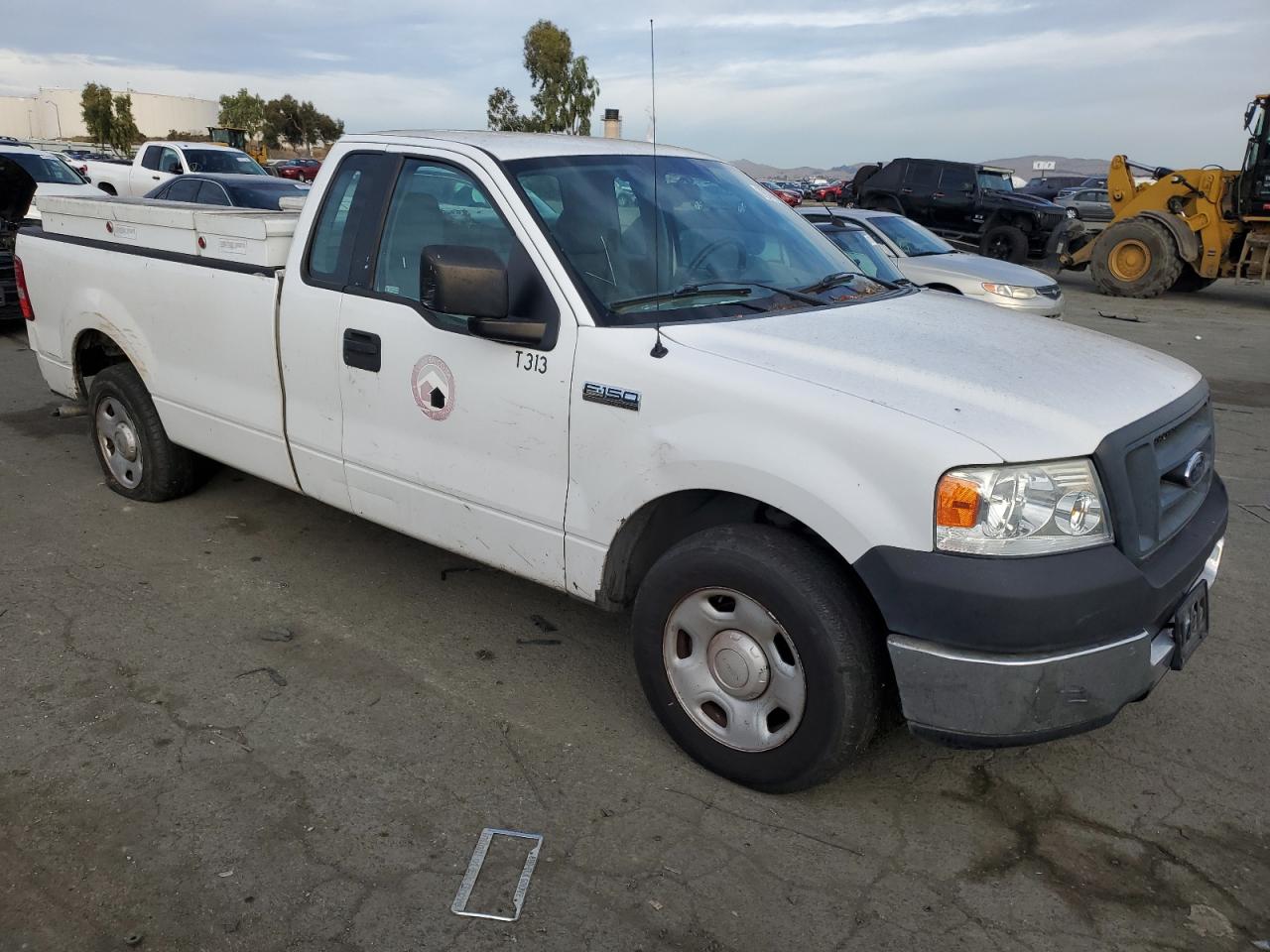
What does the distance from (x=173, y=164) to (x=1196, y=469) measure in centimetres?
1822

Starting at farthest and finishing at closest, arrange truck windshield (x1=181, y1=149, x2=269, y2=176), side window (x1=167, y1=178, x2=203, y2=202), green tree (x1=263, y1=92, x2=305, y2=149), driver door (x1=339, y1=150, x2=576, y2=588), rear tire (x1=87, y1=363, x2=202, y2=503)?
green tree (x1=263, y1=92, x2=305, y2=149) → truck windshield (x1=181, y1=149, x2=269, y2=176) → side window (x1=167, y1=178, x2=203, y2=202) → rear tire (x1=87, y1=363, x2=202, y2=503) → driver door (x1=339, y1=150, x2=576, y2=588)

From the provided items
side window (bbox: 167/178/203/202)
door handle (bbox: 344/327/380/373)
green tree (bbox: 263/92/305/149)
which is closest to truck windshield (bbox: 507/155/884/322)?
door handle (bbox: 344/327/380/373)

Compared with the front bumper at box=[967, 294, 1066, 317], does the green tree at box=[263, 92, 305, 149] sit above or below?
above

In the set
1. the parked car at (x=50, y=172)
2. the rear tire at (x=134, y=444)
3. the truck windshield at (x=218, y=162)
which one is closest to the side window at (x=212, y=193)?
the parked car at (x=50, y=172)

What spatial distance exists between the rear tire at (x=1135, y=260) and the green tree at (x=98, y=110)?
82.5 metres

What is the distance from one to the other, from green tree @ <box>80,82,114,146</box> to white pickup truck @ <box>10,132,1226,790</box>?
8950cm

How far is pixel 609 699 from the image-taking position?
3775 mm

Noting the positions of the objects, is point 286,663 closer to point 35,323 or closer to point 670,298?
point 670,298

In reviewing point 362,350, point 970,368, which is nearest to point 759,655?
point 970,368

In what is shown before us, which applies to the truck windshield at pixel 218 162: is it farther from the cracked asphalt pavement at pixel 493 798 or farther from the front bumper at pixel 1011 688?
the front bumper at pixel 1011 688

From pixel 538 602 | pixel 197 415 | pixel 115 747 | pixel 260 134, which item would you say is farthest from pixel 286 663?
pixel 260 134

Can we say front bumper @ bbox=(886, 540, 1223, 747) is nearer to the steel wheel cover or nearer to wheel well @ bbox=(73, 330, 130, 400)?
the steel wheel cover

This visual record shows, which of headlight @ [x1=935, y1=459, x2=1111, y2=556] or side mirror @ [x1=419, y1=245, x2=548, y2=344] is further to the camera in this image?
side mirror @ [x1=419, y1=245, x2=548, y2=344]

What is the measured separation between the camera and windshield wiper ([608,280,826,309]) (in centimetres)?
341
